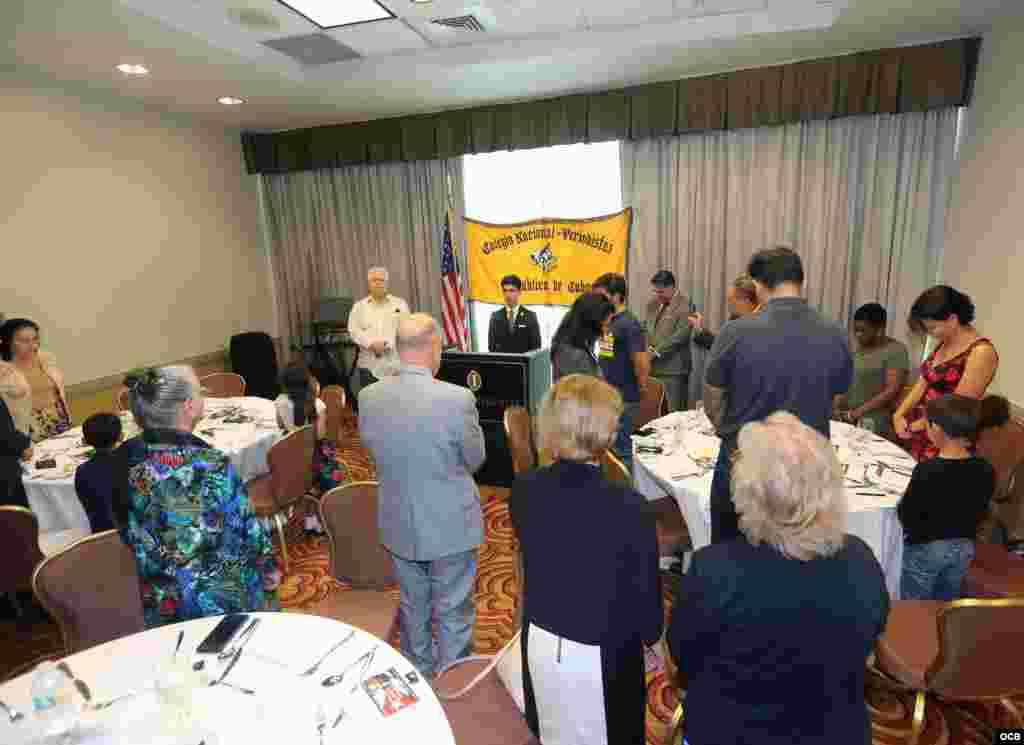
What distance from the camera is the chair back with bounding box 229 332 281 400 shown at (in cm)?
612

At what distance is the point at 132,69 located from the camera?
13.6 ft

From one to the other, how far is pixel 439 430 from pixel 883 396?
3.25 meters

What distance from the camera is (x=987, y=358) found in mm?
2719

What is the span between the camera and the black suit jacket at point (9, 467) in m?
2.74

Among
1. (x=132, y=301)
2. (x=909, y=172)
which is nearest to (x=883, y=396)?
(x=909, y=172)

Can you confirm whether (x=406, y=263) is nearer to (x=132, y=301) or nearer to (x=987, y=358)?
(x=132, y=301)

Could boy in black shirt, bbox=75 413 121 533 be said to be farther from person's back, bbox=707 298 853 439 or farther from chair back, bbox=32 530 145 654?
person's back, bbox=707 298 853 439

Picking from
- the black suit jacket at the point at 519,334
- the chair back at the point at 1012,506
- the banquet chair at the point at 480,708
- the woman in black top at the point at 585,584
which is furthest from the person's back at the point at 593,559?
the black suit jacket at the point at 519,334

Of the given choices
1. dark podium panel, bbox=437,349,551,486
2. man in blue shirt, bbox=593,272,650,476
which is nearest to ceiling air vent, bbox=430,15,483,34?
man in blue shirt, bbox=593,272,650,476

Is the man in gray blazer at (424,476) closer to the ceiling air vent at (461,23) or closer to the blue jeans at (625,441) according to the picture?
the blue jeans at (625,441)

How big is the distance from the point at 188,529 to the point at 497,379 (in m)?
2.64

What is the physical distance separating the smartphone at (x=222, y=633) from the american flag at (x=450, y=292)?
15.4ft

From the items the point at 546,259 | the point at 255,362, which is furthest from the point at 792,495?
the point at 255,362

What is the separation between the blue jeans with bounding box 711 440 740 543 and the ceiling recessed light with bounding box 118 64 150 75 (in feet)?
15.3
